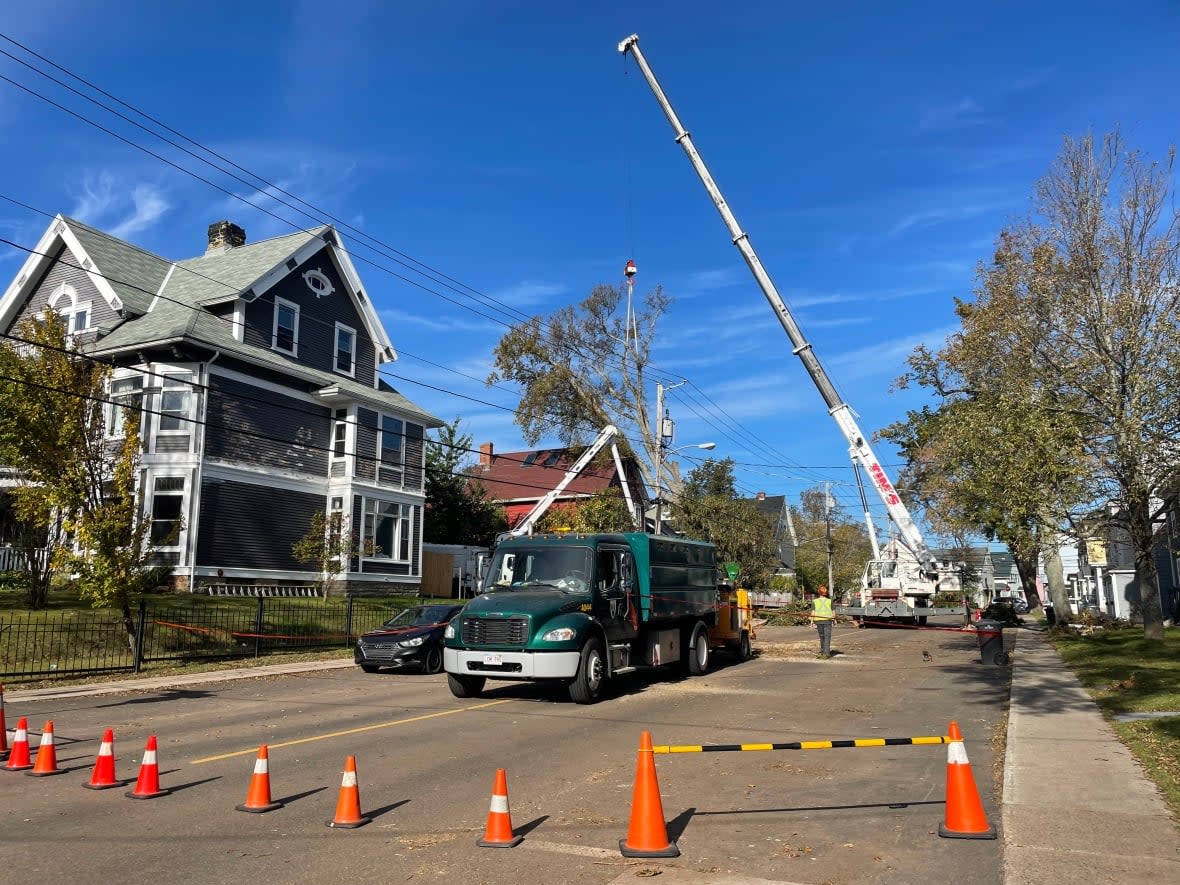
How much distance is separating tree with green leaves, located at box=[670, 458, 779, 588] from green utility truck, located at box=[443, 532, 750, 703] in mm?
24463

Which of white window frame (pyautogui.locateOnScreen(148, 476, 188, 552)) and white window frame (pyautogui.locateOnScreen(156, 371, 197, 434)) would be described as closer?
white window frame (pyautogui.locateOnScreen(148, 476, 188, 552))

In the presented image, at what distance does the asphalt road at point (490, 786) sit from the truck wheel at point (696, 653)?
270 centimetres

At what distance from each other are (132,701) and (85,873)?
9.96 m

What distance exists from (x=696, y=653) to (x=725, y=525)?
26.0 meters

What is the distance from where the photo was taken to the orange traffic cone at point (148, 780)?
766 centimetres

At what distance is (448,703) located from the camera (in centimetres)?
1414

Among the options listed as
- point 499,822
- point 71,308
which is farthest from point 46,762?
point 71,308

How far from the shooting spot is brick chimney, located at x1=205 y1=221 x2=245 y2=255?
3650 cm

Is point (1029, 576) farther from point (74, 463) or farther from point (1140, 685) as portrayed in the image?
point (74, 463)

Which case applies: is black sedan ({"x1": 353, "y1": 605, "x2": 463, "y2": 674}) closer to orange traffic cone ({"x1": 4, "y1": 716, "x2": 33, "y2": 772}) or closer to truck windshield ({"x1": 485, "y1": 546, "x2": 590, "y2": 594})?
truck windshield ({"x1": 485, "y1": 546, "x2": 590, "y2": 594})

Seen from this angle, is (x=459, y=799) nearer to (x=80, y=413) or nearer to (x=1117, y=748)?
(x=1117, y=748)

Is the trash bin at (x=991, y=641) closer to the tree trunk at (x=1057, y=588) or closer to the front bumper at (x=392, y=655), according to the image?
the front bumper at (x=392, y=655)

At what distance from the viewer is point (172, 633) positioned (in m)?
20.4

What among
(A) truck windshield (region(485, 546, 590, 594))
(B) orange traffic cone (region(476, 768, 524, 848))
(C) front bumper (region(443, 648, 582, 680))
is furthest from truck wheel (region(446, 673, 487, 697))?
(B) orange traffic cone (region(476, 768, 524, 848))
